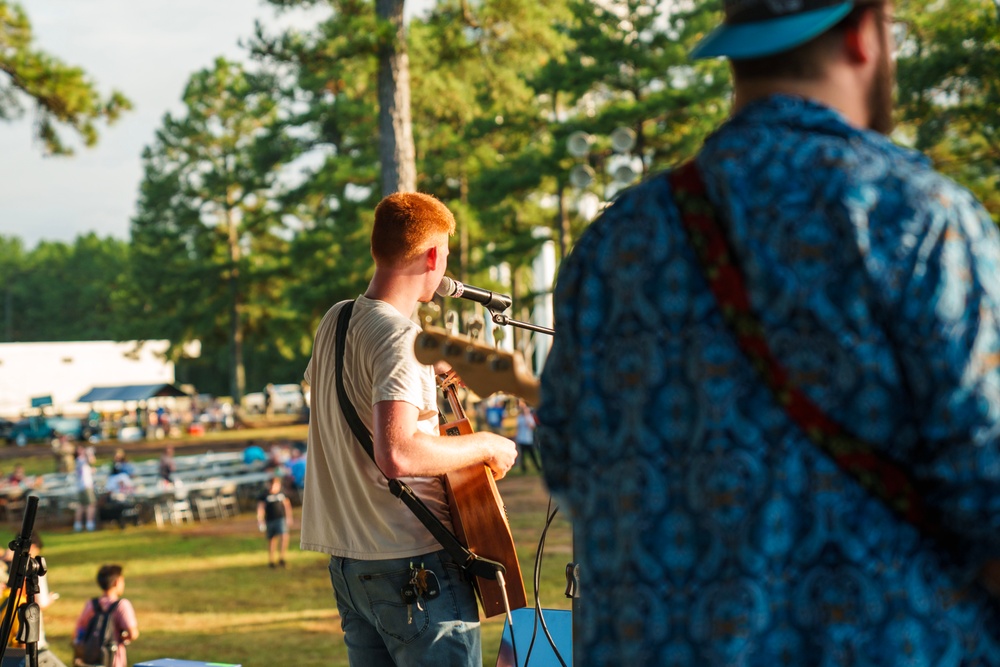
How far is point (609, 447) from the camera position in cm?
157

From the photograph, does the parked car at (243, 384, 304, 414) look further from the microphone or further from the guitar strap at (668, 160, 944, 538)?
the guitar strap at (668, 160, 944, 538)

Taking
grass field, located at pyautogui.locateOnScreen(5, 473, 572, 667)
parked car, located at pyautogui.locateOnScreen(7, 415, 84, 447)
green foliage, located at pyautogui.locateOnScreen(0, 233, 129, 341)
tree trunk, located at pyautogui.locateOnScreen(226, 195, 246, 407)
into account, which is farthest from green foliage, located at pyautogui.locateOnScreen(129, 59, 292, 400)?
green foliage, located at pyautogui.locateOnScreen(0, 233, 129, 341)

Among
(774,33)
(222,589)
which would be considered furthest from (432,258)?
(222,589)

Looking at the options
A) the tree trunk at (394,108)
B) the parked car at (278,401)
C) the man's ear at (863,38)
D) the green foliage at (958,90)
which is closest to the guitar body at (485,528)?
the man's ear at (863,38)

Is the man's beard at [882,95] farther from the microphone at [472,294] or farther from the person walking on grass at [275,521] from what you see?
the person walking on grass at [275,521]

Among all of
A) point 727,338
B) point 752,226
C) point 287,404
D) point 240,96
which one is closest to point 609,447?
point 727,338

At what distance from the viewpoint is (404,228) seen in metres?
3.13

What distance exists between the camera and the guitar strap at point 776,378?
53.4 inches

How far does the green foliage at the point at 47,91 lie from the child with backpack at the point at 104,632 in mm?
10101

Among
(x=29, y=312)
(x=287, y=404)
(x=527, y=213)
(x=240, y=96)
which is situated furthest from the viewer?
(x=29, y=312)

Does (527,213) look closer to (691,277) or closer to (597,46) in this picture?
(597,46)

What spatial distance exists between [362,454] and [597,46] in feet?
93.9

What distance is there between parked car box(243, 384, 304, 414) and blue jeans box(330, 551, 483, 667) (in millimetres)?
60684

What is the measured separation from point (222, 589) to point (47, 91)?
7.78 meters
